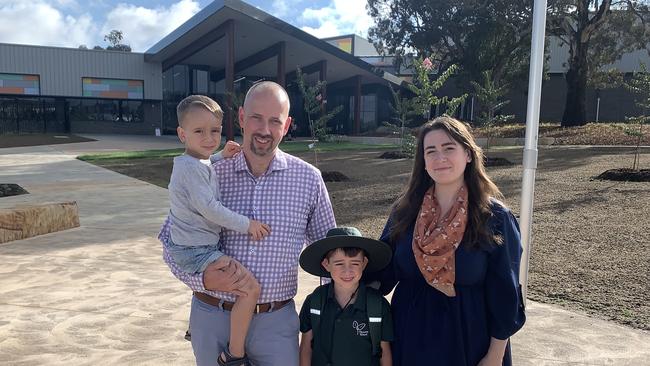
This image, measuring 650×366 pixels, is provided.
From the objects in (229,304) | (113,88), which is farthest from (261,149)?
(113,88)

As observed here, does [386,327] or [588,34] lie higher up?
[588,34]

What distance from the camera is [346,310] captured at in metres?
A: 2.18

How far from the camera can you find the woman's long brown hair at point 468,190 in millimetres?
2008

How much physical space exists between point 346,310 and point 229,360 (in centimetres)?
51

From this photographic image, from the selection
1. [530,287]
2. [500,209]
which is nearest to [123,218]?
[530,287]

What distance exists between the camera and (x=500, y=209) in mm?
2072

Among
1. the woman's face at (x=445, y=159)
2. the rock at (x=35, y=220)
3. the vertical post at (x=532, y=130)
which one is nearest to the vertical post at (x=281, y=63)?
the rock at (x=35, y=220)

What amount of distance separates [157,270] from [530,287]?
398 centimetres

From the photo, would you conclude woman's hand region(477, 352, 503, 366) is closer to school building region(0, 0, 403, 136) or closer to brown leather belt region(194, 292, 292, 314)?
brown leather belt region(194, 292, 292, 314)

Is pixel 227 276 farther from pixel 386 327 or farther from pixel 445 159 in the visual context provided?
pixel 445 159

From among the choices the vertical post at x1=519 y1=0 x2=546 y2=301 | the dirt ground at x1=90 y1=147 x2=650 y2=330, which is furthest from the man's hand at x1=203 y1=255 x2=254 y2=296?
the dirt ground at x1=90 y1=147 x2=650 y2=330

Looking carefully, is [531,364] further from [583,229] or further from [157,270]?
[583,229]

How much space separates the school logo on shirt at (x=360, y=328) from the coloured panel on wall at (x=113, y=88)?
39.3 m

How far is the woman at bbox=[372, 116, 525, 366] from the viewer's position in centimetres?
199
